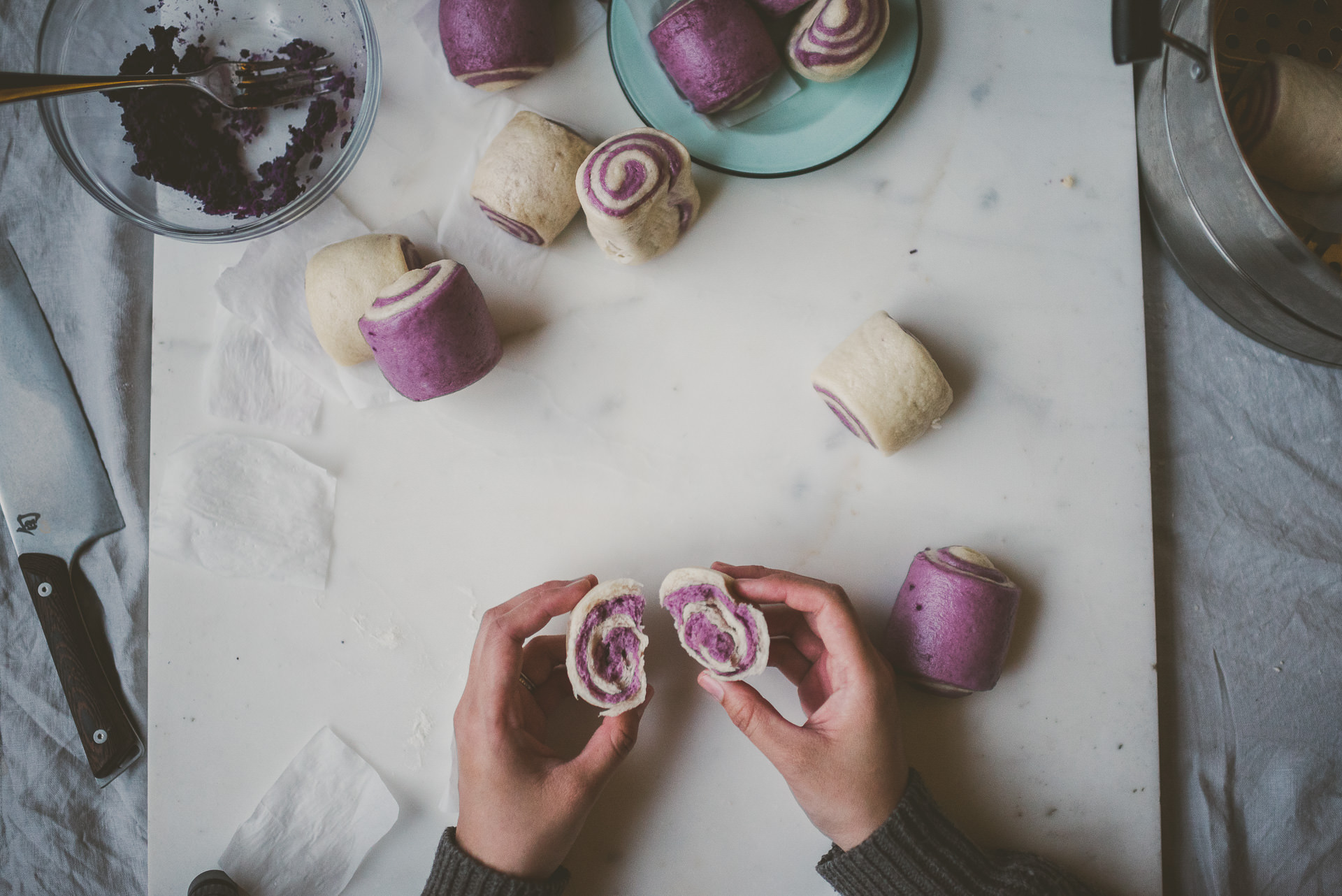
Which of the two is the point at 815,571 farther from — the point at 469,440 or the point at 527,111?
the point at 527,111

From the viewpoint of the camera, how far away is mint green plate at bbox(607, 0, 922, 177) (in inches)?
65.6

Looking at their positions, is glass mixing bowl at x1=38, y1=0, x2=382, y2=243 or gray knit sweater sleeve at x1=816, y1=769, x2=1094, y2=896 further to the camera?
glass mixing bowl at x1=38, y1=0, x2=382, y2=243

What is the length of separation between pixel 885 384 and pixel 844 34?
0.71 metres

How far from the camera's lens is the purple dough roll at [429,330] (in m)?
1.51

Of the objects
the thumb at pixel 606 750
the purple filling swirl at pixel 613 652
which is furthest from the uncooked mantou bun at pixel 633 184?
the thumb at pixel 606 750

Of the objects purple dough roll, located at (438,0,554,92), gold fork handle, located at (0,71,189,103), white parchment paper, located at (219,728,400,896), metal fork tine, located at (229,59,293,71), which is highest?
purple dough roll, located at (438,0,554,92)

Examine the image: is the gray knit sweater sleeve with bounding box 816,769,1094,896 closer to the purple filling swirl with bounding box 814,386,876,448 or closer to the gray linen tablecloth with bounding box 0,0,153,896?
the purple filling swirl with bounding box 814,386,876,448

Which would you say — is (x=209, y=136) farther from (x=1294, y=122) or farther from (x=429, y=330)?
(x=1294, y=122)

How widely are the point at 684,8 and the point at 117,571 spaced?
6.08ft

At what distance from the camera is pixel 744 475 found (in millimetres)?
1749

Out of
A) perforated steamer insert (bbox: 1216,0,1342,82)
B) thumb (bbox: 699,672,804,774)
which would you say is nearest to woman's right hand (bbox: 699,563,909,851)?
thumb (bbox: 699,672,804,774)

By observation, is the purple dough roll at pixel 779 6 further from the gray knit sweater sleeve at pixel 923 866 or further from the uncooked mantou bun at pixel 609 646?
the gray knit sweater sleeve at pixel 923 866

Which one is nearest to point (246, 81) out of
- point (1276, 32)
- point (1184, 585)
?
point (1276, 32)

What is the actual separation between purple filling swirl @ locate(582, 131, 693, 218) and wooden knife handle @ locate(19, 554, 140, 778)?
154cm
